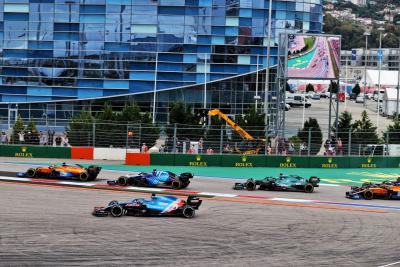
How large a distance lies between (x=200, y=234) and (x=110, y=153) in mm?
22384

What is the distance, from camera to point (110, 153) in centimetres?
4134

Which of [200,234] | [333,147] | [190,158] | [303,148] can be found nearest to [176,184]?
[200,234]

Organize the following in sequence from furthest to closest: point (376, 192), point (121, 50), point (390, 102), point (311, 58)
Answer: point (390, 102) → point (121, 50) → point (311, 58) → point (376, 192)

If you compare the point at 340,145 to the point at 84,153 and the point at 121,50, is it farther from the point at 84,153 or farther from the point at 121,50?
the point at 121,50

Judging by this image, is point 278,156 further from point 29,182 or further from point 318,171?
point 29,182

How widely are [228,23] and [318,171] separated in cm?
3291

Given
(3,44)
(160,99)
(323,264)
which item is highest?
(3,44)

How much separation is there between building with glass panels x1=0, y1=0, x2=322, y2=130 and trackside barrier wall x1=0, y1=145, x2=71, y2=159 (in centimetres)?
2801

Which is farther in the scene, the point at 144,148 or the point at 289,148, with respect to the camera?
the point at 289,148

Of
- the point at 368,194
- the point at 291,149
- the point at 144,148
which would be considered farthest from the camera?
the point at 291,149

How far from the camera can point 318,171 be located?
132ft

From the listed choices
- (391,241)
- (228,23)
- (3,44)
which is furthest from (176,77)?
(391,241)

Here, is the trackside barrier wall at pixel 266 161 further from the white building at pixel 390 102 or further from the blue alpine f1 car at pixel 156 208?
the white building at pixel 390 102

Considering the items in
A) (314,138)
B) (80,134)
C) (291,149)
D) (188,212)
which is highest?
(314,138)
